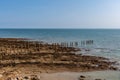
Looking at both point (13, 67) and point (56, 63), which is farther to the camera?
point (56, 63)

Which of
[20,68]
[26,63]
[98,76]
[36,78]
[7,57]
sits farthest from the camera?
[7,57]

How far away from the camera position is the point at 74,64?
104 ft

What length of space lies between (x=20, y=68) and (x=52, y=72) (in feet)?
14.4

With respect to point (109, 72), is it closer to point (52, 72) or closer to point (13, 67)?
point (52, 72)

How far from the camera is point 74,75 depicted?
26031mm

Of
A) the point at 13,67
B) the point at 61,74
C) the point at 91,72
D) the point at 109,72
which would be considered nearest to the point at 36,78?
the point at 61,74

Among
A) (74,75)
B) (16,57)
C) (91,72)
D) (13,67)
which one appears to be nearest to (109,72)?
→ (91,72)

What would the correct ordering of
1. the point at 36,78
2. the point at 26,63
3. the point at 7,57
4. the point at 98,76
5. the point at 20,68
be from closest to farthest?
the point at 36,78 → the point at 98,76 → the point at 20,68 → the point at 26,63 → the point at 7,57

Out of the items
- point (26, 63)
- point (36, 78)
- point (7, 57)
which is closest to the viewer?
point (36, 78)

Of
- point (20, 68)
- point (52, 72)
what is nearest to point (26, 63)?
point (20, 68)

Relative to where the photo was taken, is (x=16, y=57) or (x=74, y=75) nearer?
(x=74, y=75)

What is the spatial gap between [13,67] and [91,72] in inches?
416

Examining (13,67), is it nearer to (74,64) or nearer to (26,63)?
(26,63)

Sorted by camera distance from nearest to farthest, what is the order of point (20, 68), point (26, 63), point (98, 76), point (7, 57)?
1. point (98, 76)
2. point (20, 68)
3. point (26, 63)
4. point (7, 57)
